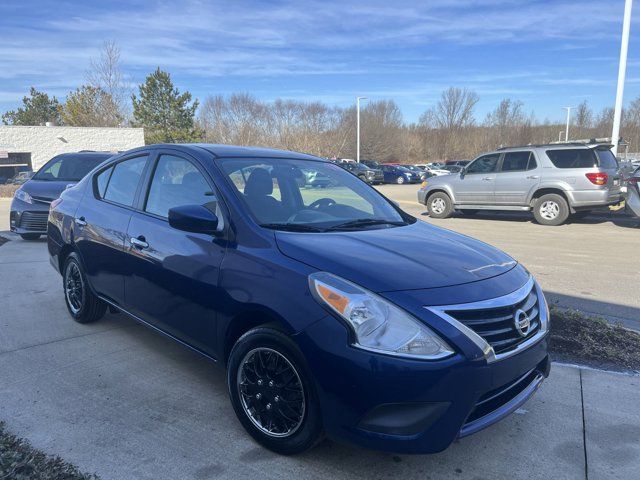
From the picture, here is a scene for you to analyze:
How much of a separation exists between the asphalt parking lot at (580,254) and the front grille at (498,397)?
2.91 meters

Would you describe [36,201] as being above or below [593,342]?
above

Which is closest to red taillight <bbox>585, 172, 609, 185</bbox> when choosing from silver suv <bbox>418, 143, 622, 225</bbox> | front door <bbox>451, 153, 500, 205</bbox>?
silver suv <bbox>418, 143, 622, 225</bbox>

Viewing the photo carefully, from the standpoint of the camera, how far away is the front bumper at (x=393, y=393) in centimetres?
227

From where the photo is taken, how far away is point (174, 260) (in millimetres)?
3334

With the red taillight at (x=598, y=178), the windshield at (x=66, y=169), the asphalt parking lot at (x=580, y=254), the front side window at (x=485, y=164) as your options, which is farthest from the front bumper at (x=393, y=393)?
the front side window at (x=485, y=164)

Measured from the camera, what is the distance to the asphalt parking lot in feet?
19.1

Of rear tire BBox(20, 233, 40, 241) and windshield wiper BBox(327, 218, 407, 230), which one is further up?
windshield wiper BBox(327, 218, 407, 230)

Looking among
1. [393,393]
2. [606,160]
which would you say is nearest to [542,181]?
[606,160]

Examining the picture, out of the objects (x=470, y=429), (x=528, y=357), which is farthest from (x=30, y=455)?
(x=528, y=357)

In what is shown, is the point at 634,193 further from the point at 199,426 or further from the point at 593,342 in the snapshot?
the point at 199,426

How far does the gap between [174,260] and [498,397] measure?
2.16m

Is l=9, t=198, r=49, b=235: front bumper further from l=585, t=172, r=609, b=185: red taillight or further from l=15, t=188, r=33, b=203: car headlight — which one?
l=585, t=172, r=609, b=185: red taillight

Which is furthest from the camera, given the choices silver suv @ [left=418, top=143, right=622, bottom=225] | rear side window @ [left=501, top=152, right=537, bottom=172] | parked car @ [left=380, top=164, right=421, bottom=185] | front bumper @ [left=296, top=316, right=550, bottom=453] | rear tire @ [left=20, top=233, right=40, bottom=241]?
parked car @ [left=380, top=164, right=421, bottom=185]

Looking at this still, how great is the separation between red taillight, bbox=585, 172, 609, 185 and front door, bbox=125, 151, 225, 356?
35.0ft
